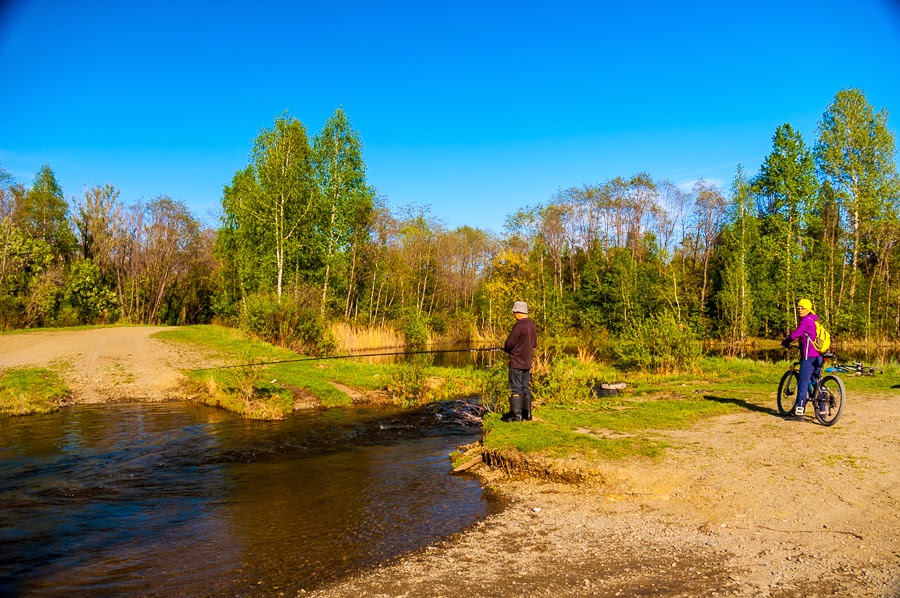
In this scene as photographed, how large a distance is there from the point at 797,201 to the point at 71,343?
40.1 meters

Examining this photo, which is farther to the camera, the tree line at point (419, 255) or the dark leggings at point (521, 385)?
the tree line at point (419, 255)

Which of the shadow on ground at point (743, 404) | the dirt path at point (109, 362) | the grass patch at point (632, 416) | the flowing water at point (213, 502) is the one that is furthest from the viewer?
the dirt path at point (109, 362)

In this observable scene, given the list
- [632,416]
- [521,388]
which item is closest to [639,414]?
[632,416]

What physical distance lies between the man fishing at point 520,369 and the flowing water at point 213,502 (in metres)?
1.54

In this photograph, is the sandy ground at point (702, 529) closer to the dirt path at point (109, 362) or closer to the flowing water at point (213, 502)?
the flowing water at point (213, 502)

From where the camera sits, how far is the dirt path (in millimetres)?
15672

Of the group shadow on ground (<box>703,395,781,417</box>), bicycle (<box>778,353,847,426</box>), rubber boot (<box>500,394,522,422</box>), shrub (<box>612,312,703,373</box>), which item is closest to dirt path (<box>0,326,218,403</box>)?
rubber boot (<box>500,394,522,422</box>)

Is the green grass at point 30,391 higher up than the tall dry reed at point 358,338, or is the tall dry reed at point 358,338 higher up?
the tall dry reed at point 358,338

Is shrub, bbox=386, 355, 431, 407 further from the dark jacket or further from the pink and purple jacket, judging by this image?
the pink and purple jacket

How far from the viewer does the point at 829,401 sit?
927 cm

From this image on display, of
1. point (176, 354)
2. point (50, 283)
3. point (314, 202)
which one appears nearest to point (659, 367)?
point (176, 354)

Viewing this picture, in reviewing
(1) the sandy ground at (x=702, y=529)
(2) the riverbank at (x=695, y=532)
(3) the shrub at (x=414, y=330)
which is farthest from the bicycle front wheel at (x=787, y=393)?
(3) the shrub at (x=414, y=330)

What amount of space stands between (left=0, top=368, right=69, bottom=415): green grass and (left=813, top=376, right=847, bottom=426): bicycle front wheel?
1660cm

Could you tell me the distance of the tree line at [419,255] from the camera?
29.0 m
